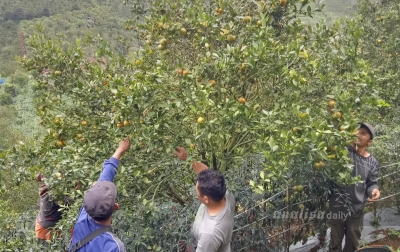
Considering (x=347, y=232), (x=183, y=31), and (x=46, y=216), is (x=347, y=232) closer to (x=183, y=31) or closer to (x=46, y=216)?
(x=183, y=31)

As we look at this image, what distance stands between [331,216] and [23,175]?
7.59 ft

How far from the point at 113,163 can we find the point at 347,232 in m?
1.93

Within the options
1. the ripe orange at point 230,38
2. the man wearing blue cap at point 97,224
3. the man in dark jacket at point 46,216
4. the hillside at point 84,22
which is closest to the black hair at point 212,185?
the man wearing blue cap at point 97,224

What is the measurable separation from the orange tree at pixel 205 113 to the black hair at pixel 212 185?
0.19 meters

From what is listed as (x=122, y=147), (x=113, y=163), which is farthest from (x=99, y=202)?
(x=122, y=147)

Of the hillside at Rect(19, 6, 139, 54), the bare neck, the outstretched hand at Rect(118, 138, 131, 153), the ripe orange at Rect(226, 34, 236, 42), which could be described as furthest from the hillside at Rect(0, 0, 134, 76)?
the bare neck

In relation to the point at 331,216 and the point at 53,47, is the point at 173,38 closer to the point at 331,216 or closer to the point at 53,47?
the point at 53,47

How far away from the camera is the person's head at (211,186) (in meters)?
2.05

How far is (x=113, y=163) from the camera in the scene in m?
2.23

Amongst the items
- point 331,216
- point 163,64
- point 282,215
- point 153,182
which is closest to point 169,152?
point 153,182

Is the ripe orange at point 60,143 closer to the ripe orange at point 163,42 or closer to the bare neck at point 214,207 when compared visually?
the ripe orange at point 163,42

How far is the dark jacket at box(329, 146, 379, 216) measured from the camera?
9.11ft

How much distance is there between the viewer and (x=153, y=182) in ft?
8.58

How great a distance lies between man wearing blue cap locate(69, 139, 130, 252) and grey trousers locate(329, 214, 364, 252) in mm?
1810
